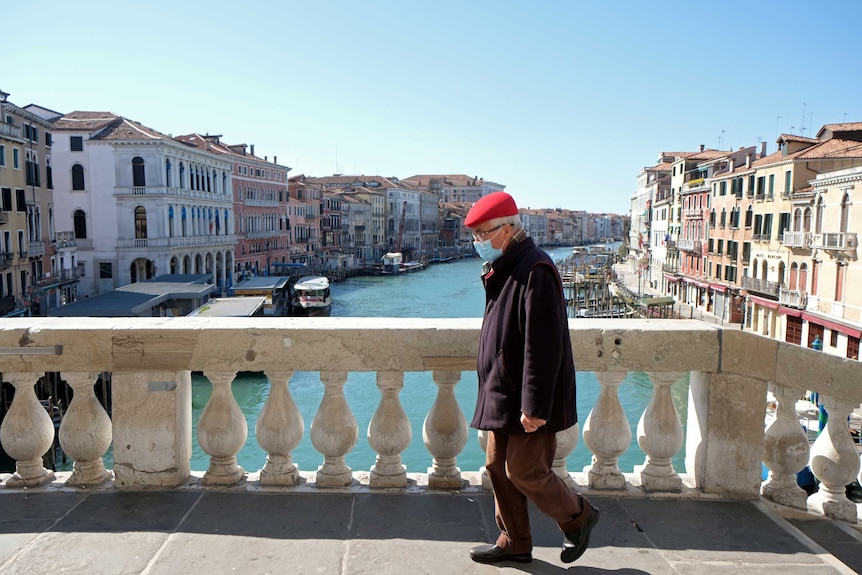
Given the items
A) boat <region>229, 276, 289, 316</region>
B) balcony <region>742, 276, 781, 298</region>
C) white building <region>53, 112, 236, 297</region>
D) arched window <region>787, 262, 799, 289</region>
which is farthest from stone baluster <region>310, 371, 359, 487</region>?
white building <region>53, 112, 236, 297</region>

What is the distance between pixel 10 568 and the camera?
208cm

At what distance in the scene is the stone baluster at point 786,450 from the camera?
261cm

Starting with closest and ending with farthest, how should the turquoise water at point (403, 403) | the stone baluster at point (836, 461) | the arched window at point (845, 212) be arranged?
the stone baluster at point (836, 461)
the turquoise water at point (403, 403)
the arched window at point (845, 212)

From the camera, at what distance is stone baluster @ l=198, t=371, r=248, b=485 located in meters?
2.66

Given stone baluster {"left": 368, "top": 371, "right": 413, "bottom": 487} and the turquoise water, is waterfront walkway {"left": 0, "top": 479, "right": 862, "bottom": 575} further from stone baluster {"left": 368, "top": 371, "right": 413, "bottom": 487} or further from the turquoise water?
the turquoise water

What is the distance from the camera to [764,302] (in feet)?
93.5

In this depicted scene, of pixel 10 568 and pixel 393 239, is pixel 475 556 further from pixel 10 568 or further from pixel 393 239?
pixel 393 239

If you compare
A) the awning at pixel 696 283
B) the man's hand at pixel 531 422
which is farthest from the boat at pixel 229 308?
the man's hand at pixel 531 422

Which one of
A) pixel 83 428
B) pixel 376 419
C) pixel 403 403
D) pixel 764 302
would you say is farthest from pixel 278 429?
pixel 764 302

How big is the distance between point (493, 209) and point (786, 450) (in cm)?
144

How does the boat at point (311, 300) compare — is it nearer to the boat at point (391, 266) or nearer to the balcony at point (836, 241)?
the balcony at point (836, 241)

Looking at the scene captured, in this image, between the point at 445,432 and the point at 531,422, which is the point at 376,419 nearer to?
the point at 445,432

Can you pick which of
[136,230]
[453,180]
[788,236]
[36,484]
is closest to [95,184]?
[136,230]

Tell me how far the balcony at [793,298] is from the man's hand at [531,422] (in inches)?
1040
